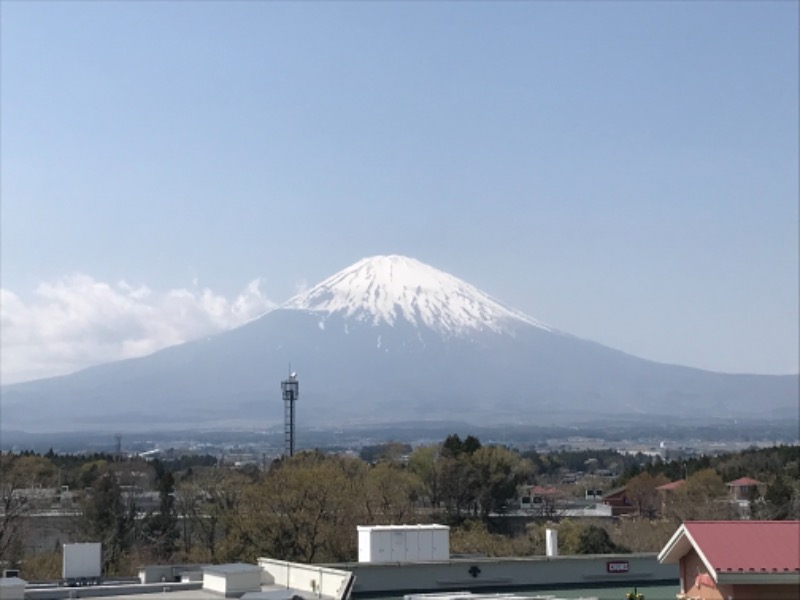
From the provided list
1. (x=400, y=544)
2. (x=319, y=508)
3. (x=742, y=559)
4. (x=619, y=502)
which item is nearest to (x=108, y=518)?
(x=319, y=508)

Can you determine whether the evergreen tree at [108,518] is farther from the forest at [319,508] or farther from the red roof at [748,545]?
the red roof at [748,545]

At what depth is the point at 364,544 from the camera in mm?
31328

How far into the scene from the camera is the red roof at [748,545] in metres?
17.1

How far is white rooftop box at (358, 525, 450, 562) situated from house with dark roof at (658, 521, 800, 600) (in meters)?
13.6

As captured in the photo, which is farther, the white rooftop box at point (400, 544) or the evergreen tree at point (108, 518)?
the evergreen tree at point (108, 518)

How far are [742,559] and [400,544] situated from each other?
15069mm

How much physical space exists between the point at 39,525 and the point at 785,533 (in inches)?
2480

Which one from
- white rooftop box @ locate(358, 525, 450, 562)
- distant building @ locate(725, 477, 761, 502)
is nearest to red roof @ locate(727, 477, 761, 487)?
distant building @ locate(725, 477, 761, 502)

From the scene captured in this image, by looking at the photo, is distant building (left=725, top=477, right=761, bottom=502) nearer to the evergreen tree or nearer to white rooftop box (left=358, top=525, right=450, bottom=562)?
the evergreen tree

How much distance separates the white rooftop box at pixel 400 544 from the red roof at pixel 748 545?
46.4 feet

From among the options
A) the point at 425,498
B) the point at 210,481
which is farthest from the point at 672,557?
the point at 425,498

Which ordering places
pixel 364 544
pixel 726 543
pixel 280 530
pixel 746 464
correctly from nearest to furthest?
pixel 726 543
pixel 364 544
pixel 280 530
pixel 746 464

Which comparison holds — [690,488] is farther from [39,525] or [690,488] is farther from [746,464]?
[39,525]

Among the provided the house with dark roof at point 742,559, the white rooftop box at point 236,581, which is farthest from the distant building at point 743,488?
the house with dark roof at point 742,559
